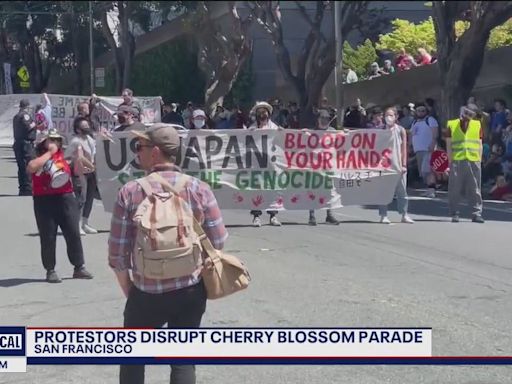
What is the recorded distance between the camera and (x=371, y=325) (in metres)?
8.23

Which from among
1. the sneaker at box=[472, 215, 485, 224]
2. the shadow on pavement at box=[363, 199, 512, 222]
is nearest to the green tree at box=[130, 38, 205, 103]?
the sneaker at box=[472, 215, 485, 224]

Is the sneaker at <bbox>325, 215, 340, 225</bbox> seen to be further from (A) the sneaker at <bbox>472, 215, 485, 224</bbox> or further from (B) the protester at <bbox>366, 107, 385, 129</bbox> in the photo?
(B) the protester at <bbox>366, 107, 385, 129</bbox>

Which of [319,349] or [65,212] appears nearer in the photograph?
[319,349]

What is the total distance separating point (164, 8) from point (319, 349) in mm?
1796

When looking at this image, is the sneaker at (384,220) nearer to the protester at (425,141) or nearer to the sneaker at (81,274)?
the protester at (425,141)

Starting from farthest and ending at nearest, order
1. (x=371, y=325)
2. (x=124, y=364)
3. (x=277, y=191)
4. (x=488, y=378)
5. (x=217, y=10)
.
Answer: (x=277, y=191), (x=371, y=325), (x=488, y=378), (x=124, y=364), (x=217, y=10)

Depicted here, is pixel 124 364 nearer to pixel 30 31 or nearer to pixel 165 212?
pixel 165 212

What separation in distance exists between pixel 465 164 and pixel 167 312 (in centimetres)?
1044

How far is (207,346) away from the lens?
5242 millimetres

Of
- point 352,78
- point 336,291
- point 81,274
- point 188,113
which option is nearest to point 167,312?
point 188,113

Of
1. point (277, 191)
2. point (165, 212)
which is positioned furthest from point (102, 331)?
point (277, 191)

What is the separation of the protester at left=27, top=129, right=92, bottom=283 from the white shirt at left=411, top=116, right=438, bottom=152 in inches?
413

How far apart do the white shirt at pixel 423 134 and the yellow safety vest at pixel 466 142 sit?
15.3ft

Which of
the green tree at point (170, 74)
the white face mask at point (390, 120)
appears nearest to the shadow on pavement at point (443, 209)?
the white face mask at point (390, 120)
